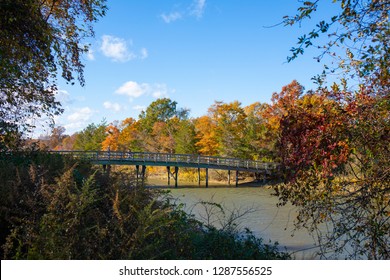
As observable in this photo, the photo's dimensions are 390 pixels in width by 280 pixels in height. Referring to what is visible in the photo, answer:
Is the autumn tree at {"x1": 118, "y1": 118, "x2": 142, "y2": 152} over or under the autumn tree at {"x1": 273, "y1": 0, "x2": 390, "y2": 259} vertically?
over

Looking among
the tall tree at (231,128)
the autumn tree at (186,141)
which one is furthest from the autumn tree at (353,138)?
the autumn tree at (186,141)

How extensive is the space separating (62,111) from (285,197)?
7.79 meters

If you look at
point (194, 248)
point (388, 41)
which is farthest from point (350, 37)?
point (194, 248)

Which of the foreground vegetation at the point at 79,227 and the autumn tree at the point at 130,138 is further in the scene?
the autumn tree at the point at 130,138

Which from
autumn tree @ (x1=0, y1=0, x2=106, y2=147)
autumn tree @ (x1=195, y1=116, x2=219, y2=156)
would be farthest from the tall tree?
autumn tree @ (x1=0, y1=0, x2=106, y2=147)

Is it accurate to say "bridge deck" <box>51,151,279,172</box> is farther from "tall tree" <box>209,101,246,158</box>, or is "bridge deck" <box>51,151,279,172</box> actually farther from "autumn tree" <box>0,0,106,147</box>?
"autumn tree" <box>0,0,106,147</box>

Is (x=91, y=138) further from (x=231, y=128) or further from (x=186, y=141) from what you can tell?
(x=231, y=128)

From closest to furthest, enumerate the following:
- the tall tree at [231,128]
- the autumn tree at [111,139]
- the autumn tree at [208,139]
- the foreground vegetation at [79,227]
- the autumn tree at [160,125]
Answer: the foreground vegetation at [79,227], the tall tree at [231,128], the autumn tree at [208,139], the autumn tree at [160,125], the autumn tree at [111,139]

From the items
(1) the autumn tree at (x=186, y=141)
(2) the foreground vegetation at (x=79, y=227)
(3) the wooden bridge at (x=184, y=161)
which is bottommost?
(2) the foreground vegetation at (x=79, y=227)

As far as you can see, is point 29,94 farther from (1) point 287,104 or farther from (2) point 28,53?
(1) point 287,104

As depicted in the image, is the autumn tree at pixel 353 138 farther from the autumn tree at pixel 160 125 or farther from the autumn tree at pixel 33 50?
the autumn tree at pixel 160 125

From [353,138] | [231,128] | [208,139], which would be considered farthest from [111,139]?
[353,138]

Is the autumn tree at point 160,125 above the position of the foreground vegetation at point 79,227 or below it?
above

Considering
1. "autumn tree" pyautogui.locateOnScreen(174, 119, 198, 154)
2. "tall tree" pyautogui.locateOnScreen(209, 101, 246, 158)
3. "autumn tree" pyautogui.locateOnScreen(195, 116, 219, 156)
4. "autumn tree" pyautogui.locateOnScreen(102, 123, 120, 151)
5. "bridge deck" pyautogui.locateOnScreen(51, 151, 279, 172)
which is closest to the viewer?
"bridge deck" pyautogui.locateOnScreen(51, 151, 279, 172)
